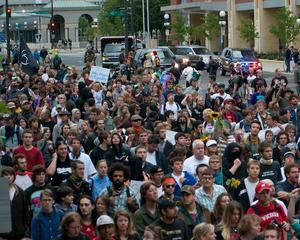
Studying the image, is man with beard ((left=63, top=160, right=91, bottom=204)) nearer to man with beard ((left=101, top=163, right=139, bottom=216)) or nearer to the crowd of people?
the crowd of people

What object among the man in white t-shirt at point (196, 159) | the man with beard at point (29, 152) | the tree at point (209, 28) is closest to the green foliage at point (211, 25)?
the tree at point (209, 28)

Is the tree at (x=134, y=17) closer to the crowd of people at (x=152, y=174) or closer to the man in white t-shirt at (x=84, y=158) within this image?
the crowd of people at (x=152, y=174)

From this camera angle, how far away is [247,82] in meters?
29.9

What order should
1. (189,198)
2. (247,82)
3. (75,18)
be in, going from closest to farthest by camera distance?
(189,198) → (247,82) → (75,18)

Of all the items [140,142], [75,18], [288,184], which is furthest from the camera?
[75,18]

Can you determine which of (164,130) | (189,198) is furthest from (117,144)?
(189,198)

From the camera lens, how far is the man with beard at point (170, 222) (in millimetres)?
10555

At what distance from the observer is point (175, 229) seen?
10625 millimetres

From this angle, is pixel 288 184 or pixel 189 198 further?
pixel 288 184

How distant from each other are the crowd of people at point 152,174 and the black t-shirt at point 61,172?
0.01 meters

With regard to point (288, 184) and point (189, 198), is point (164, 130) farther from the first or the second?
point (189, 198)

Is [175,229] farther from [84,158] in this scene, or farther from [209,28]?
[209,28]

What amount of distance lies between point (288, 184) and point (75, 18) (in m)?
141

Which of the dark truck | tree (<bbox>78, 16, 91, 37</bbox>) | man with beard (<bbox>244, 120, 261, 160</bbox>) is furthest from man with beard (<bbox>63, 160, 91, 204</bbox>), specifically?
tree (<bbox>78, 16, 91, 37</bbox>)
